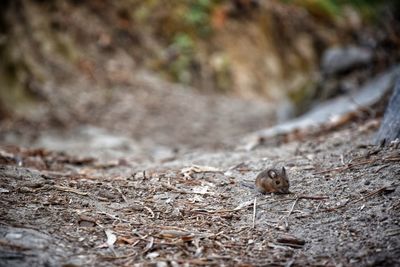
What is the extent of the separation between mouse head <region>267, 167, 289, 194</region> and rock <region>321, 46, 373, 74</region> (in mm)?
4810

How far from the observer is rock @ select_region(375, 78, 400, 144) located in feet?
9.52

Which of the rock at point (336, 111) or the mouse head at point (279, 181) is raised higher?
the rock at point (336, 111)

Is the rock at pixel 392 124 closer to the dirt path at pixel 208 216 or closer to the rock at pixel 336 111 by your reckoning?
the dirt path at pixel 208 216

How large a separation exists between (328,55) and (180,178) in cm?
537

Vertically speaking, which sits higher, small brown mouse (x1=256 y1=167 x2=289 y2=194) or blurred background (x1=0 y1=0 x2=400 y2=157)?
blurred background (x1=0 y1=0 x2=400 y2=157)

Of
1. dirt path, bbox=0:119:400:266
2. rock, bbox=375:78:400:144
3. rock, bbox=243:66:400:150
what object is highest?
rock, bbox=243:66:400:150

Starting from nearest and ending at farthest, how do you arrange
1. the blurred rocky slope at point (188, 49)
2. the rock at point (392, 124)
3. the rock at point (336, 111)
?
the rock at point (392, 124) < the rock at point (336, 111) < the blurred rocky slope at point (188, 49)

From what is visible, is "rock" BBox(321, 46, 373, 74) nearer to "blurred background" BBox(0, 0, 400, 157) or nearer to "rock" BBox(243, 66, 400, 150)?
"blurred background" BBox(0, 0, 400, 157)

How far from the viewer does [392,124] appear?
9.75ft

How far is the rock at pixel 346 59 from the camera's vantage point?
6703 millimetres

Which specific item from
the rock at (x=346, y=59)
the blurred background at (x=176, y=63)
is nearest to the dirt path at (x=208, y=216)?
the blurred background at (x=176, y=63)

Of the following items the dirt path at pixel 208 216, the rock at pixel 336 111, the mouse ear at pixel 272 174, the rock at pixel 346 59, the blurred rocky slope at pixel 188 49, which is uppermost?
the blurred rocky slope at pixel 188 49

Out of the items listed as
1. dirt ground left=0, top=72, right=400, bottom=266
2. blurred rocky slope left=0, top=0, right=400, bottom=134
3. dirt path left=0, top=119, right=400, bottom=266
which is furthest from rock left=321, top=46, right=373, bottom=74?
dirt path left=0, top=119, right=400, bottom=266

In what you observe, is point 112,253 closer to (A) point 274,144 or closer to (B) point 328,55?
(A) point 274,144
